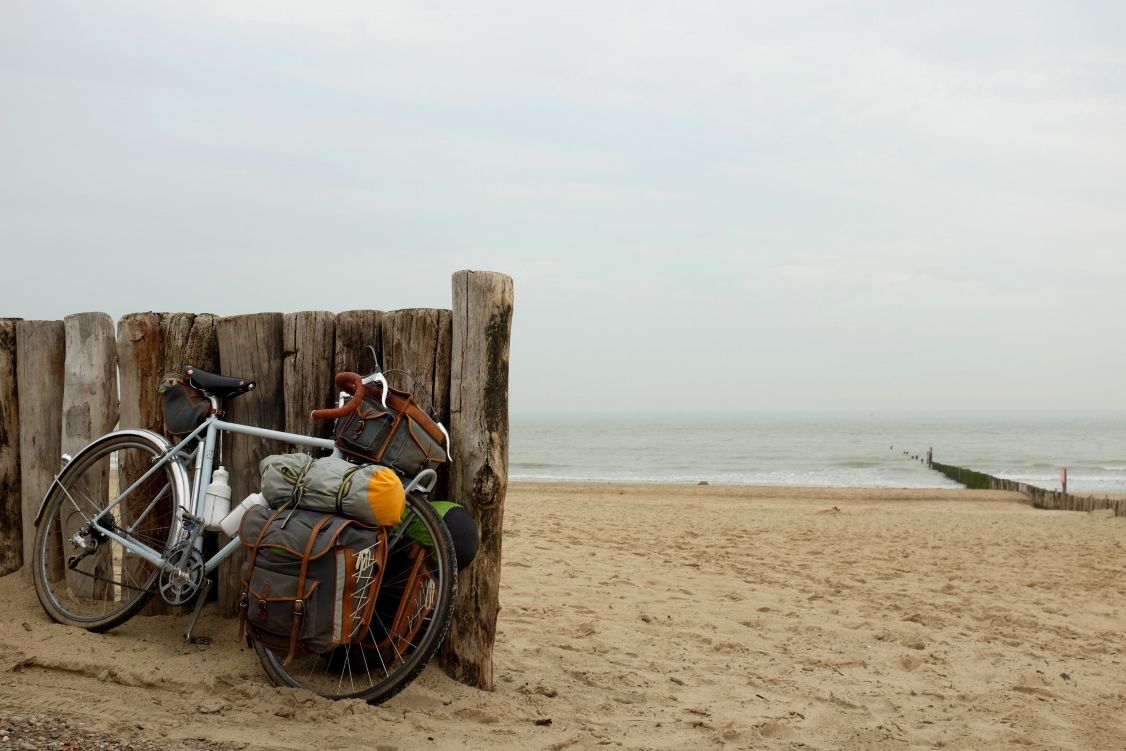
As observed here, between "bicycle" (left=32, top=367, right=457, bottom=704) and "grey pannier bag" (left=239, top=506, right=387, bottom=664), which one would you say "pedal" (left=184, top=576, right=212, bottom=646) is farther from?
"grey pannier bag" (left=239, top=506, right=387, bottom=664)

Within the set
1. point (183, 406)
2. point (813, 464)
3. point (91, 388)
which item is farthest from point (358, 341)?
point (813, 464)

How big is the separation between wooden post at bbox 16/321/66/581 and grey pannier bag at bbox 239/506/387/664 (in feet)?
6.79

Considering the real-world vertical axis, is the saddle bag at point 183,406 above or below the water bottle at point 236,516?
above

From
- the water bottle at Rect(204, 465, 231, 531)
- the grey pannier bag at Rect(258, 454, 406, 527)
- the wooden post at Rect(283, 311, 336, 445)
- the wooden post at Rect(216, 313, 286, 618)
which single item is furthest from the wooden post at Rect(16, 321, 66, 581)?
the grey pannier bag at Rect(258, 454, 406, 527)

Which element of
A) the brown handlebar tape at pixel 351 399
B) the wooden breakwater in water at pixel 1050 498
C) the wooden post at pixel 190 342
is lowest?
the wooden breakwater in water at pixel 1050 498

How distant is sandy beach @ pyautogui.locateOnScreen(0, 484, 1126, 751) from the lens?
3.53m

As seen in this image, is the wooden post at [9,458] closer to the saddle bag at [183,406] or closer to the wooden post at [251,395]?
the saddle bag at [183,406]

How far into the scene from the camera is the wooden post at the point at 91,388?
468 cm

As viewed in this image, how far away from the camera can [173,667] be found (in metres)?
3.81

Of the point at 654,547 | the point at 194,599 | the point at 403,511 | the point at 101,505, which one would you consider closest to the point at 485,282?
the point at 403,511

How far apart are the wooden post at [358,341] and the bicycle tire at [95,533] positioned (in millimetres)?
978

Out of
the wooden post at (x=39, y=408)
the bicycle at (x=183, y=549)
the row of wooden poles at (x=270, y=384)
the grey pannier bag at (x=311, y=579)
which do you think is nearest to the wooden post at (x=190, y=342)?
the row of wooden poles at (x=270, y=384)

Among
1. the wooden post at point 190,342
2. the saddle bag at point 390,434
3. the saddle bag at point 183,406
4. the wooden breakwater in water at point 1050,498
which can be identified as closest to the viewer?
the saddle bag at point 390,434

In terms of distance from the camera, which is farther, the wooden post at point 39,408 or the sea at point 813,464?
the sea at point 813,464
